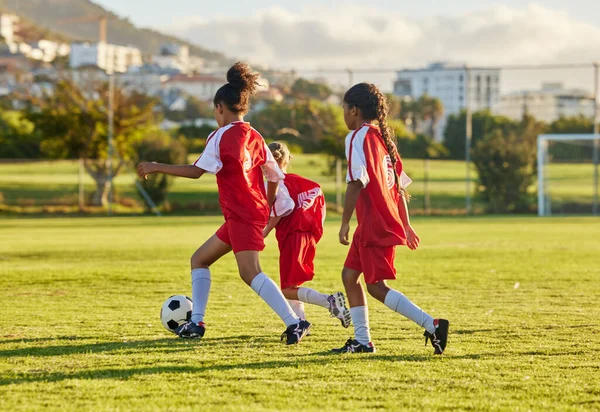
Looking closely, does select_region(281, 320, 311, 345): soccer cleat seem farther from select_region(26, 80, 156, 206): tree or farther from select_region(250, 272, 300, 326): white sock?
select_region(26, 80, 156, 206): tree

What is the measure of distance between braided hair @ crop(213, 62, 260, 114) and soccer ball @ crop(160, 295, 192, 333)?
144 cm

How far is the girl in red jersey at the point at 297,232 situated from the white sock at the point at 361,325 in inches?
28.4

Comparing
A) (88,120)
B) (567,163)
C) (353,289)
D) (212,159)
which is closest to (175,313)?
(212,159)

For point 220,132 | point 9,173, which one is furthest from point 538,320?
point 9,173

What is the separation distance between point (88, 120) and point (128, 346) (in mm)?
29083

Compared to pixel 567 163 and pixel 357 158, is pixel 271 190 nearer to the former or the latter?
pixel 357 158

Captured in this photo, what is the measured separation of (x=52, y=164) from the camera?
3519 cm

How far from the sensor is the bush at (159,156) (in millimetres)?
30922

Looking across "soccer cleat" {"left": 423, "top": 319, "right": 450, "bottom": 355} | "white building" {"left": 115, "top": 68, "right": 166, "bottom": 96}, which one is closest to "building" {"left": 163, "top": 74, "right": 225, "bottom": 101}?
"white building" {"left": 115, "top": 68, "right": 166, "bottom": 96}

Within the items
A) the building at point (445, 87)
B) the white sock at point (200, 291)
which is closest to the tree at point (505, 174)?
the building at point (445, 87)

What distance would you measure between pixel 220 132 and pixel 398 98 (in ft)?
98.3

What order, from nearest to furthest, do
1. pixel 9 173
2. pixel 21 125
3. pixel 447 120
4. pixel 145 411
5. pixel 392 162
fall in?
1. pixel 145 411
2. pixel 392 162
3. pixel 447 120
4. pixel 9 173
5. pixel 21 125

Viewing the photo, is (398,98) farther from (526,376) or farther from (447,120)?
(526,376)

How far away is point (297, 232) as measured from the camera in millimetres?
6648
